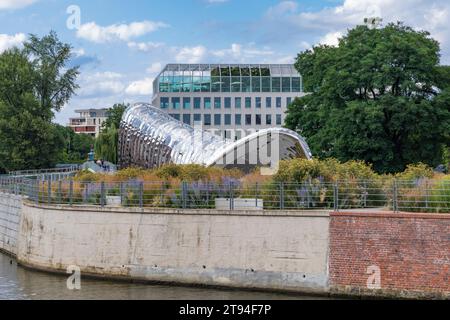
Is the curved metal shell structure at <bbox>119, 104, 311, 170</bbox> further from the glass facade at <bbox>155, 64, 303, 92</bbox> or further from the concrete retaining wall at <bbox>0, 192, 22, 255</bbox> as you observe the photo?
the glass facade at <bbox>155, 64, 303, 92</bbox>

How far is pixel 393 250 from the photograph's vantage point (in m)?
20.0

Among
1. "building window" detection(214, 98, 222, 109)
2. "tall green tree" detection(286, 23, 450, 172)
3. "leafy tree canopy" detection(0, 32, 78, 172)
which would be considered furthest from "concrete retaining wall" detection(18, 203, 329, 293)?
"building window" detection(214, 98, 222, 109)

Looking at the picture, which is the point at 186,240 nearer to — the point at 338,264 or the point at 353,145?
the point at 338,264

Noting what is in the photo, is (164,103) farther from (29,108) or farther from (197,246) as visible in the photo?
(197,246)

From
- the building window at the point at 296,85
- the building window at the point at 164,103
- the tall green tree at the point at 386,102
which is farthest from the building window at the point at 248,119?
the tall green tree at the point at 386,102

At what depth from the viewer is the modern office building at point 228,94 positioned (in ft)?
306

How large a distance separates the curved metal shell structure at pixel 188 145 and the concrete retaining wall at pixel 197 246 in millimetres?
10291

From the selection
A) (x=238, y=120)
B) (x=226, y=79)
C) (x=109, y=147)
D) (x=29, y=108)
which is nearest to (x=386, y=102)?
(x=29, y=108)

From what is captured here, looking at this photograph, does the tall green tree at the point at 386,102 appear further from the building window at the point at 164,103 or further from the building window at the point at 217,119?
the building window at the point at 217,119

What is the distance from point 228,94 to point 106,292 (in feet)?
243

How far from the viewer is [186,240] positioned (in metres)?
22.6
